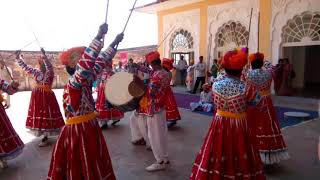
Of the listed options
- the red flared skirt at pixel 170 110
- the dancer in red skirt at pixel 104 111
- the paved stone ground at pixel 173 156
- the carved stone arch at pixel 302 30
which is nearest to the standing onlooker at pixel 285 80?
the carved stone arch at pixel 302 30

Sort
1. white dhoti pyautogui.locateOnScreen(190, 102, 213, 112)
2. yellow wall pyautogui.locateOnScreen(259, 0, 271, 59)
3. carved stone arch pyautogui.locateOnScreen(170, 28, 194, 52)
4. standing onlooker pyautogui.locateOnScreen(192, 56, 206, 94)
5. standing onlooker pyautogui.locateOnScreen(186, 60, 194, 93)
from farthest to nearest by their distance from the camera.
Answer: carved stone arch pyautogui.locateOnScreen(170, 28, 194, 52)
standing onlooker pyautogui.locateOnScreen(186, 60, 194, 93)
standing onlooker pyautogui.locateOnScreen(192, 56, 206, 94)
yellow wall pyautogui.locateOnScreen(259, 0, 271, 59)
white dhoti pyautogui.locateOnScreen(190, 102, 213, 112)

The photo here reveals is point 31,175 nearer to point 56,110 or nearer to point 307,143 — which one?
point 56,110

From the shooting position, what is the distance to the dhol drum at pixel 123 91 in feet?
10.4

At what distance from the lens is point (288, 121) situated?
679 cm

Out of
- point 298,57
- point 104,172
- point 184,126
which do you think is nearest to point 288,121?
point 184,126

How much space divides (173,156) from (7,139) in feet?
7.40

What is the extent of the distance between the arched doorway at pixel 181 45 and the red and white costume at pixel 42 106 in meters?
9.12

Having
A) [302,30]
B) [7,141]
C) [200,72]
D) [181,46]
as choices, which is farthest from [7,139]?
[181,46]

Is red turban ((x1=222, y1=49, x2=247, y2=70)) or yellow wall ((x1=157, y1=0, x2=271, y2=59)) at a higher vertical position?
yellow wall ((x1=157, y1=0, x2=271, y2=59))

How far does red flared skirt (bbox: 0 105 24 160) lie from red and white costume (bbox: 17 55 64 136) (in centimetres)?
102

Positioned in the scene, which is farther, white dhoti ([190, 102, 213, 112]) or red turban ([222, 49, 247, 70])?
white dhoti ([190, 102, 213, 112])

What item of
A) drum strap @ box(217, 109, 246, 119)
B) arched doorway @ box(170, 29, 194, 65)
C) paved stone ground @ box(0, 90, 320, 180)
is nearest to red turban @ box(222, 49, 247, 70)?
drum strap @ box(217, 109, 246, 119)

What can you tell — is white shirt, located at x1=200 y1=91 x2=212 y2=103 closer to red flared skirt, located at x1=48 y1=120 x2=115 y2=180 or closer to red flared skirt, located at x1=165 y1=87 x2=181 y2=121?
red flared skirt, located at x1=165 y1=87 x2=181 y2=121

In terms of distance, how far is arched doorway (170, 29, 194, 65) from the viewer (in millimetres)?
13906
